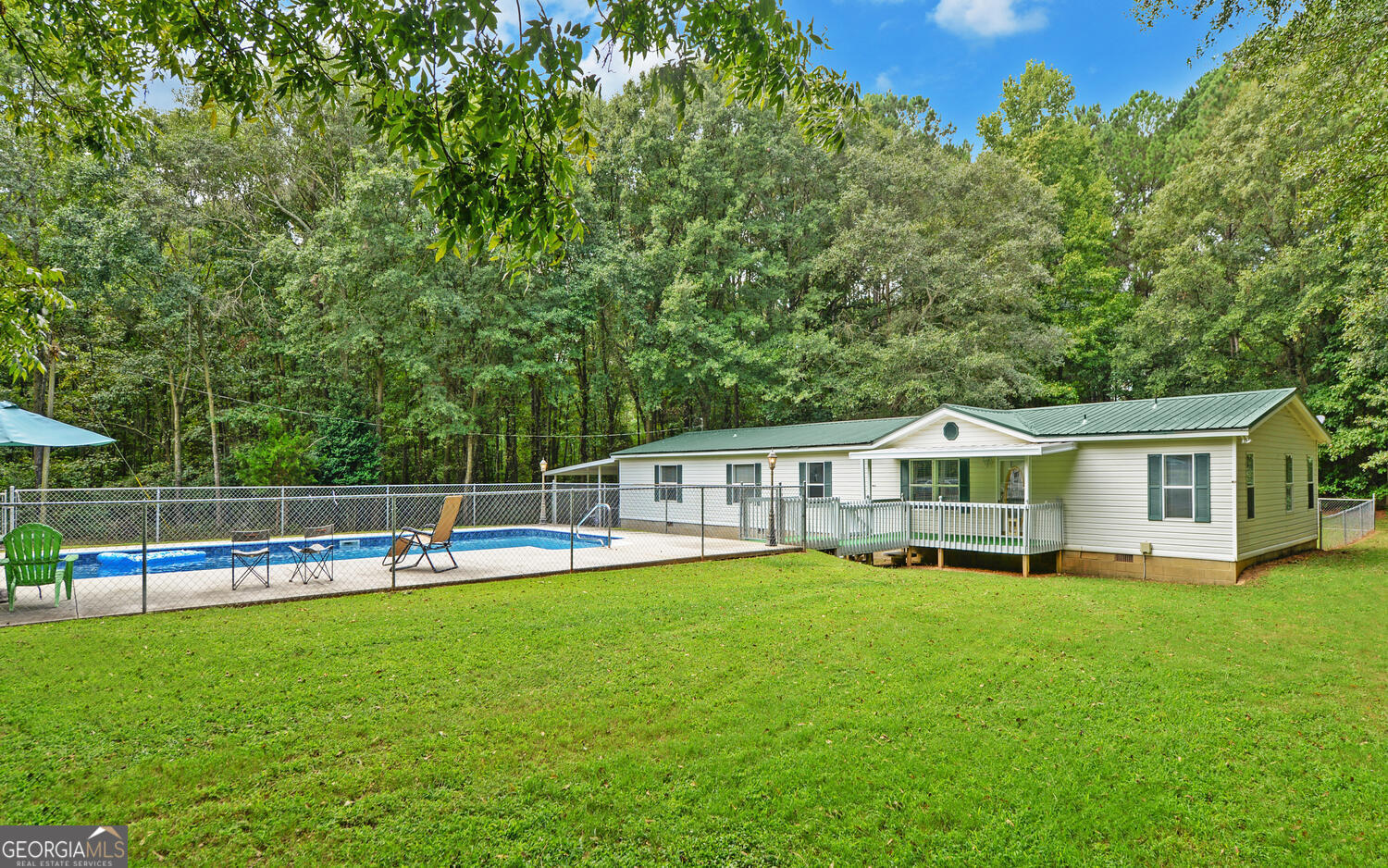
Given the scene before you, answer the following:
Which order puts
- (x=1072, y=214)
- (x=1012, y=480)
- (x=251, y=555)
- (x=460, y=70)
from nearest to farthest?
(x=460, y=70)
(x=251, y=555)
(x=1012, y=480)
(x=1072, y=214)

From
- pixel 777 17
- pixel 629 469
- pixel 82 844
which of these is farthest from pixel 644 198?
pixel 82 844

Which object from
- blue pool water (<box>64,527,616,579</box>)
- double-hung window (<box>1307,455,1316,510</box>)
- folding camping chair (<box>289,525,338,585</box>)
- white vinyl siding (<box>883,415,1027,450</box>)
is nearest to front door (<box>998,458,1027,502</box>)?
white vinyl siding (<box>883,415,1027,450</box>)

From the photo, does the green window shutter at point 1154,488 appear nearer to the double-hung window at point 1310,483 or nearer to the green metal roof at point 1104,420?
the green metal roof at point 1104,420

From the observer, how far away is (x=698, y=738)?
418cm

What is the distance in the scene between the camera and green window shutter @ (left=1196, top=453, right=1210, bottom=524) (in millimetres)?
12133

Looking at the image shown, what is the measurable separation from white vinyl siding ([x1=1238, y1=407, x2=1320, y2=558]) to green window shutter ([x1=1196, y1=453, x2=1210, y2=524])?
0.60 meters

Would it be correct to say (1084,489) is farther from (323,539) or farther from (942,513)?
(323,539)

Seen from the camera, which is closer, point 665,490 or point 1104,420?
point 1104,420

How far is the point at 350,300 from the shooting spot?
74.2 ft

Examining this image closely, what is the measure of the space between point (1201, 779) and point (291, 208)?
96.7 ft

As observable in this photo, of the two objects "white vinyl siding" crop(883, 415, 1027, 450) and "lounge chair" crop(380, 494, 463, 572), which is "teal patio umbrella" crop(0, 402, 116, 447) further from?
"white vinyl siding" crop(883, 415, 1027, 450)

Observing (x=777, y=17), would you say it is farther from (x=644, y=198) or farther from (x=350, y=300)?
(x=644, y=198)

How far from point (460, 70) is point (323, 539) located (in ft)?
49.5

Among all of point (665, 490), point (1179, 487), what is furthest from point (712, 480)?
point (1179, 487)
